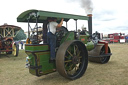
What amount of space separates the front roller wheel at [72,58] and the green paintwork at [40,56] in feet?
0.99

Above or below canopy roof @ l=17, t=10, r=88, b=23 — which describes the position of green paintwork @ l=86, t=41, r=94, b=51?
below

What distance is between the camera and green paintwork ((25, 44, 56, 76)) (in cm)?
287

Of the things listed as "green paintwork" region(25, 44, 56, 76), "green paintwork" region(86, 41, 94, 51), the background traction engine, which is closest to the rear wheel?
"green paintwork" region(86, 41, 94, 51)

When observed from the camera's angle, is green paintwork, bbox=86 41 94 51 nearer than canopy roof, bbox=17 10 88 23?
No

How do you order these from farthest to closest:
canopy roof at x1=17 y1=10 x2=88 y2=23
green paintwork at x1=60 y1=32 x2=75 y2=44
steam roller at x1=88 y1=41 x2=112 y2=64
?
steam roller at x1=88 y1=41 x2=112 y2=64, green paintwork at x1=60 y1=32 x2=75 y2=44, canopy roof at x1=17 y1=10 x2=88 y2=23

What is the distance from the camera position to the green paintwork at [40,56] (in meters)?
Result: 2.87

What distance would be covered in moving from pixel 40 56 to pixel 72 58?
86 cm

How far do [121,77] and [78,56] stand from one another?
1201 millimetres

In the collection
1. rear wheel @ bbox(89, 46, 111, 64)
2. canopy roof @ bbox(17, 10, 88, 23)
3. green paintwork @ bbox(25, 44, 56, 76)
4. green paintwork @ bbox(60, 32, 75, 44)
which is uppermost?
canopy roof @ bbox(17, 10, 88, 23)

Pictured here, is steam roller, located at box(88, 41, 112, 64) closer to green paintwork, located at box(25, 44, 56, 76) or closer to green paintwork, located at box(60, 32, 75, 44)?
green paintwork, located at box(60, 32, 75, 44)

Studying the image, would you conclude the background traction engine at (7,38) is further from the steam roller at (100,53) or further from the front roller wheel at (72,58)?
the front roller wheel at (72,58)

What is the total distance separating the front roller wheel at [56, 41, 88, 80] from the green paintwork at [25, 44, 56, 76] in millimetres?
301

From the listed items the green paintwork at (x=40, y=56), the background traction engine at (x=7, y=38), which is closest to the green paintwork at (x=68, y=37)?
the green paintwork at (x=40, y=56)

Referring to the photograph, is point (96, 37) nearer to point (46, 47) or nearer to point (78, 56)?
point (78, 56)
